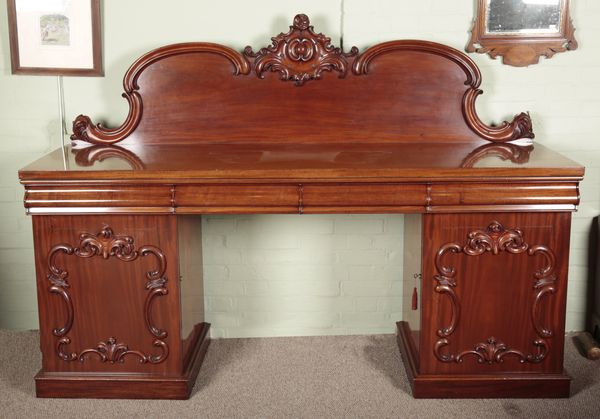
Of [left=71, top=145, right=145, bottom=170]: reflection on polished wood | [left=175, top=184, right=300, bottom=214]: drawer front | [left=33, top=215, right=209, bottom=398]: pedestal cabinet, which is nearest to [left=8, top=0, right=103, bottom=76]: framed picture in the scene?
[left=71, top=145, right=145, bottom=170]: reflection on polished wood

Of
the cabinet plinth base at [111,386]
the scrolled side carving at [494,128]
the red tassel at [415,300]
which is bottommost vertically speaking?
the cabinet plinth base at [111,386]

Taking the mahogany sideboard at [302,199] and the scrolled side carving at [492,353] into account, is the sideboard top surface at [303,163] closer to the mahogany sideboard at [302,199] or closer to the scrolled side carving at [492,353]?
the mahogany sideboard at [302,199]

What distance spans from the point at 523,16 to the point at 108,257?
2206mm

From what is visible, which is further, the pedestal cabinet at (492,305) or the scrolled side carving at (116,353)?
the scrolled side carving at (116,353)

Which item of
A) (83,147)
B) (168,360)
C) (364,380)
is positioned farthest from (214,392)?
(83,147)

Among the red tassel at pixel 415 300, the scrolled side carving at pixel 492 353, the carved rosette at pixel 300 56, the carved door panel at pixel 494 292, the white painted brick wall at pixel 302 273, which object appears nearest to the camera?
the carved door panel at pixel 494 292

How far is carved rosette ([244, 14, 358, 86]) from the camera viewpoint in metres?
3.46

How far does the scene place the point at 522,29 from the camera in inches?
139

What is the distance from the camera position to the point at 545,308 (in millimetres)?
3109

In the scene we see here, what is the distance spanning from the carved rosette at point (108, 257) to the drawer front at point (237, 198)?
0.29 m

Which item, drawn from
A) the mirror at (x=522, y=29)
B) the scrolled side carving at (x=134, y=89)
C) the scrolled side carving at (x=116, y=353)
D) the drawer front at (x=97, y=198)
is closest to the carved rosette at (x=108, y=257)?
the scrolled side carving at (x=116, y=353)

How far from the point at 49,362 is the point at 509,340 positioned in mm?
1975

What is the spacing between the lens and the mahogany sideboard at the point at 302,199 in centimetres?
296

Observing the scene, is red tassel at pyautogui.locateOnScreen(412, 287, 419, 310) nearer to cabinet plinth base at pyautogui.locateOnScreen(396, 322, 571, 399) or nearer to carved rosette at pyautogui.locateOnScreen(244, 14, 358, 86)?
cabinet plinth base at pyautogui.locateOnScreen(396, 322, 571, 399)
